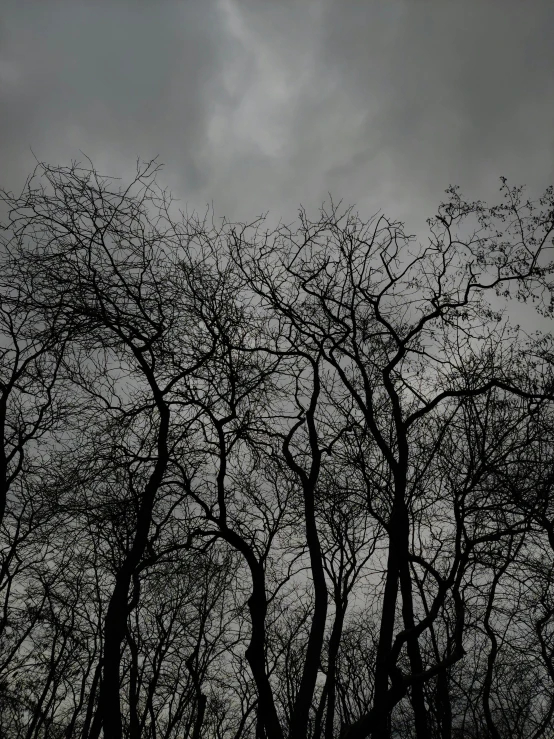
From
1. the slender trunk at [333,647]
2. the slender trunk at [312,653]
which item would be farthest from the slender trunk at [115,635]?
the slender trunk at [333,647]

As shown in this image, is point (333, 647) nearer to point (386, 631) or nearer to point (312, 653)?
point (312, 653)

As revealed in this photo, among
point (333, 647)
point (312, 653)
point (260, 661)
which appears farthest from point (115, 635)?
point (333, 647)

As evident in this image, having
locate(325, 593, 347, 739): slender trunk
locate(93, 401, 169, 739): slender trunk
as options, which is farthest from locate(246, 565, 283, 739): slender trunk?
locate(325, 593, 347, 739): slender trunk

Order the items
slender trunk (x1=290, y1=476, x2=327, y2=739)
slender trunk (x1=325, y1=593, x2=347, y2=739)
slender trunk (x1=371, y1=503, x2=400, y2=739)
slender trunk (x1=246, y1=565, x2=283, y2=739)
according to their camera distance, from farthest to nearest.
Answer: slender trunk (x1=325, y1=593, x2=347, y2=739) → slender trunk (x1=246, y1=565, x2=283, y2=739) → slender trunk (x1=290, y1=476, x2=327, y2=739) → slender trunk (x1=371, y1=503, x2=400, y2=739)

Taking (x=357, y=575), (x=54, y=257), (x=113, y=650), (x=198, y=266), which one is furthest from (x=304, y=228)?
(x=357, y=575)

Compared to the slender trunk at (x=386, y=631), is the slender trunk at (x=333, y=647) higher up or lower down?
higher up

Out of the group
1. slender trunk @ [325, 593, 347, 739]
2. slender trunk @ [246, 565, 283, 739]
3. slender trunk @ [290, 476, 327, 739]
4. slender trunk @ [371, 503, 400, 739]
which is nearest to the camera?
slender trunk @ [371, 503, 400, 739]

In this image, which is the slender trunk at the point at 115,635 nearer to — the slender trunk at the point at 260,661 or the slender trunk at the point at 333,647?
the slender trunk at the point at 260,661

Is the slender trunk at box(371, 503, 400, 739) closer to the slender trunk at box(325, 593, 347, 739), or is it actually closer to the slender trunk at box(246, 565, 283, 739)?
the slender trunk at box(246, 565, 283, 739)

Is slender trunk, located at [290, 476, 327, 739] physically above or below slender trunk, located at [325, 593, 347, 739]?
below

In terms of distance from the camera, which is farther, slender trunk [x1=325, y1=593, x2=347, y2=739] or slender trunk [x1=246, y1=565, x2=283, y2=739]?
slender trunk [x1=325, y1=593, x2=347, y2=739]

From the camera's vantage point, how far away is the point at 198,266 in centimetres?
1018

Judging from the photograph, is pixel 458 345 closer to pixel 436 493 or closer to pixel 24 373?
pixel 436 493

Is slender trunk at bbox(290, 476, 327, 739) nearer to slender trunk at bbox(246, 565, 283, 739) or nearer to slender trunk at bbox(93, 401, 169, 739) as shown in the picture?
slender trunk at bbox(246, 565, 283, 739)
